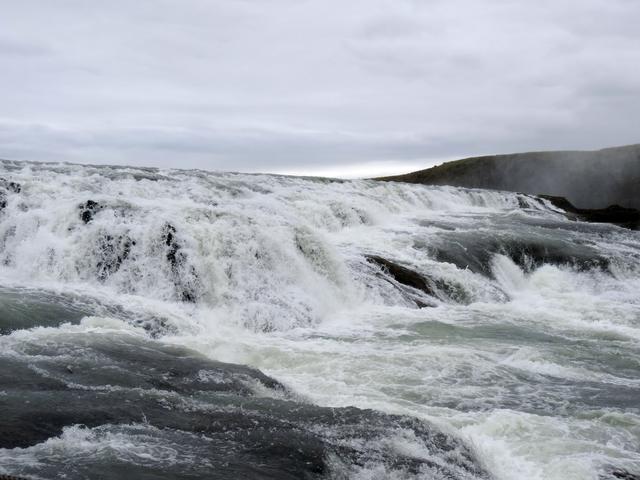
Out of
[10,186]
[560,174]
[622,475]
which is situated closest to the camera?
[622,475]

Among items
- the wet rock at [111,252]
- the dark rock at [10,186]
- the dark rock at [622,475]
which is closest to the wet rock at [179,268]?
the wet rock at [111,252]

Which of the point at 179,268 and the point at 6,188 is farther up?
the point at 6,188

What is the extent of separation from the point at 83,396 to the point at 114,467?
1.50 m

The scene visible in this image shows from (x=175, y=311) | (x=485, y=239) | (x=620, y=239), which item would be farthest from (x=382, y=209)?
(x=175, y=311)

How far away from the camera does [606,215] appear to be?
120ft

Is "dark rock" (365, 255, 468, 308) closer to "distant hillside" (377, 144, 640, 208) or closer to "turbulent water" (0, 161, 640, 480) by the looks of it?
"turbulent water" (0, 161, 640, 480)

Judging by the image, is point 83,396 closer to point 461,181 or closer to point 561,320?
point 561,320

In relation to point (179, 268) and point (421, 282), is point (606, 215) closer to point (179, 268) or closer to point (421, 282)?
point (421, 282)

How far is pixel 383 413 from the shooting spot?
657 cm

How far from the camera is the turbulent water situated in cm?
564

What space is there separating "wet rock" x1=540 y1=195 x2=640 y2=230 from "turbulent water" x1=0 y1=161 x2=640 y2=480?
13.7 meters

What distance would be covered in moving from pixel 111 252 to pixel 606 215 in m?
30.5

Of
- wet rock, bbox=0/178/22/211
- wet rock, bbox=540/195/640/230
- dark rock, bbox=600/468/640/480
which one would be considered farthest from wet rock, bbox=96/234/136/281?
wet rock, bbox=540/195/640/230

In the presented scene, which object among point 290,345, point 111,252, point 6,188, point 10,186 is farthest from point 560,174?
point 290,345
